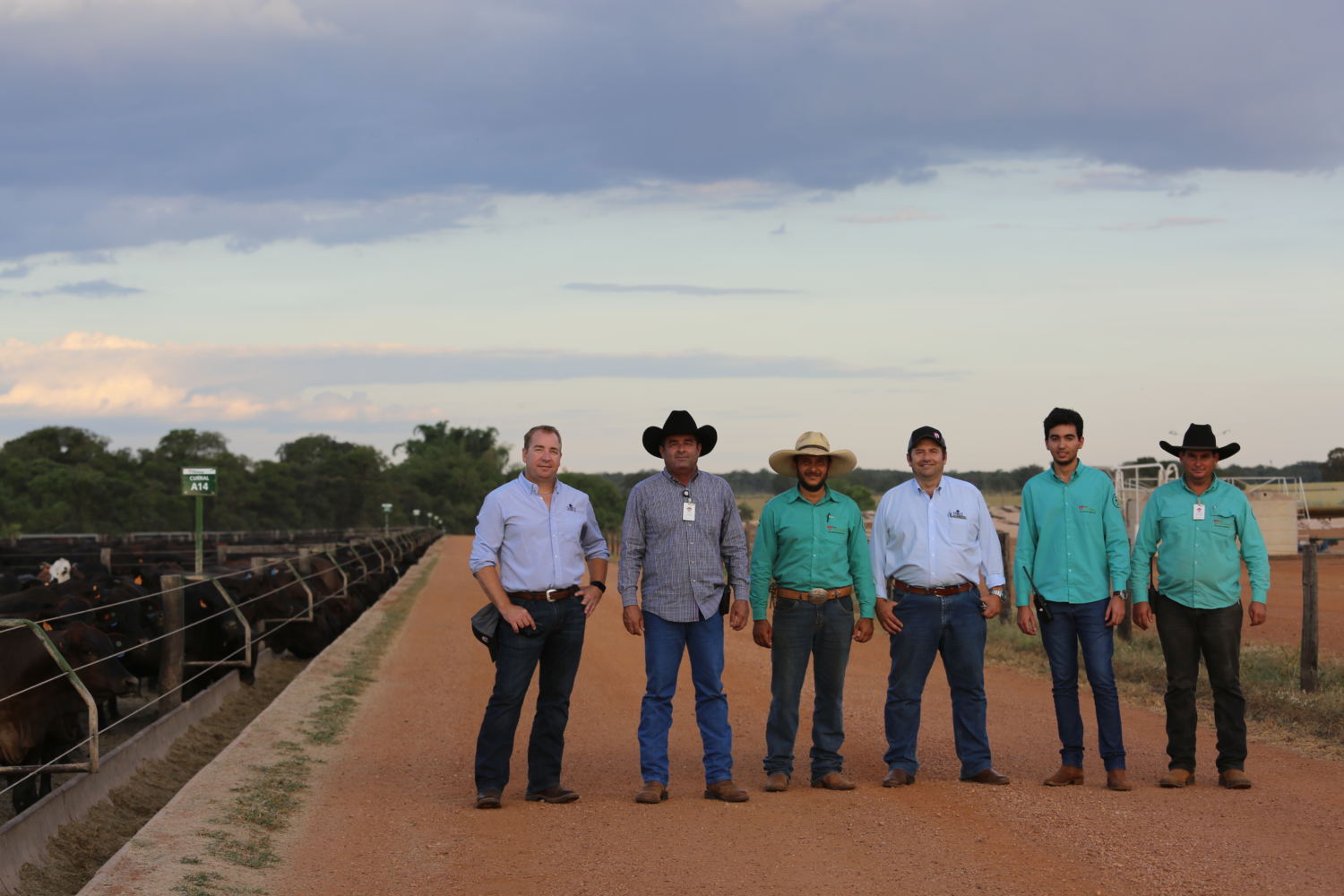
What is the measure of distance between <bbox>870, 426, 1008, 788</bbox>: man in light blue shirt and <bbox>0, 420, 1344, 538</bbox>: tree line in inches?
1789

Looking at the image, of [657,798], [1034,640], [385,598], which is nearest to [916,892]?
[657,798]

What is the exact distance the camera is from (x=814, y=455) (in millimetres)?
7730

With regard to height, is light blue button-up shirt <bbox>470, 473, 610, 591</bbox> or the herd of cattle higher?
light blue button-up shirt <bbox>470, 473, 610, 591</bbox>

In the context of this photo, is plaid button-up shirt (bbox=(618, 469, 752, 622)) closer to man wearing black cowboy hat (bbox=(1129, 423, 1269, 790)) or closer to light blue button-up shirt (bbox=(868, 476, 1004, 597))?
light blue button-up shirt (bbox=(868, 476, 1004, 597))

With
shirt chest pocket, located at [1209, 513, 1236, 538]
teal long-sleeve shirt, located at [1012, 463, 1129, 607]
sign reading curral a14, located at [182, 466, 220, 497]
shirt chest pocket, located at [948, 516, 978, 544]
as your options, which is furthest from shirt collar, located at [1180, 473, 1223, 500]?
sign reading curral a14, located at [182, 466, 220, 497]

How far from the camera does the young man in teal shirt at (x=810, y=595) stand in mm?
7746

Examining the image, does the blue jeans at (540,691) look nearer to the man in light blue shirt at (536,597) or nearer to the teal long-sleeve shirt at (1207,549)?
the man in light blue shirt at (536,597)

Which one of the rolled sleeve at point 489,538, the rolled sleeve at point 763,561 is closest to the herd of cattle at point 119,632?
the rolled sleeve at point 489,538

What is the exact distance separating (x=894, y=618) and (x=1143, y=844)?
76.4 inches

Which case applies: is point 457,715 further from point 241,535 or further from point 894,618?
point 241,535

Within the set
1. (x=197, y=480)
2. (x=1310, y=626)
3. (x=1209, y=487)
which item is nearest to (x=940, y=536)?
(x=1209, y=487)

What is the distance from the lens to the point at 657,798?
24.6ft

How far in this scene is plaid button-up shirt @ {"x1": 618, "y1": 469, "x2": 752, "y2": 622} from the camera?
750 cm

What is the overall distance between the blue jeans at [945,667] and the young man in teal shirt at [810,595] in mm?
268
